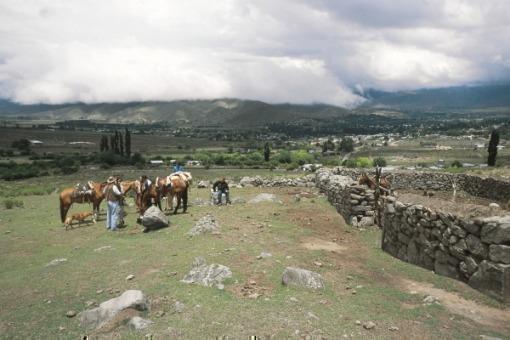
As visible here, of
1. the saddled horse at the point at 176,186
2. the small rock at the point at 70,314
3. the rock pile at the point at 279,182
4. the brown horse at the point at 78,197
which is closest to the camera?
the small rock at the point at 70,314

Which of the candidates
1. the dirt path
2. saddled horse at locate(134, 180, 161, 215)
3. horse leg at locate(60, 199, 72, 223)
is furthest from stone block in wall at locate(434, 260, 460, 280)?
horse leg at locate(60, 199, 72, 223)


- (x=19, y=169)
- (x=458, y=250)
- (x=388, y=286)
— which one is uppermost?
(x=458, y=250)

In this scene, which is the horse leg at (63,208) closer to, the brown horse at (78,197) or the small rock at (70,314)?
the brown horse at (78,197)

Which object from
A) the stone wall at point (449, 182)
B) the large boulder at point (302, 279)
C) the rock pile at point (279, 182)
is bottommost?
the rock pile at point (279, 182)

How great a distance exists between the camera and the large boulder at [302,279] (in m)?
10.9

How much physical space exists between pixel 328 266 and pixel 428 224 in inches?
126

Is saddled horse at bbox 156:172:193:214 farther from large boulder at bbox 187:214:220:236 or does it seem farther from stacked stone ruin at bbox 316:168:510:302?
stacked stone ruin at bbox 316:168:510:302

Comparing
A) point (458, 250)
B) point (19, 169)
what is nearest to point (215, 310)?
point (458, 250)

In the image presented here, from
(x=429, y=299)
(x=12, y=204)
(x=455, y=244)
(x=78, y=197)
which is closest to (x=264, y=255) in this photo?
(x=429, y=299)

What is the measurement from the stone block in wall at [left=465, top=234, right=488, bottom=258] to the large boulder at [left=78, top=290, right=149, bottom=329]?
8021 mm

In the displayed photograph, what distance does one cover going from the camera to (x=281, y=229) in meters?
17.8

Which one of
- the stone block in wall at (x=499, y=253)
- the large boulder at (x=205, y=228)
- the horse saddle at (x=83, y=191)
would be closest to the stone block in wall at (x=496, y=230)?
the stone block in wall at (x=499, y=253)

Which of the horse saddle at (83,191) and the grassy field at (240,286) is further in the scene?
the horse saddle at (83,191)

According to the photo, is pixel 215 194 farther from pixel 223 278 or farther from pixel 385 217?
pixel 223 278
